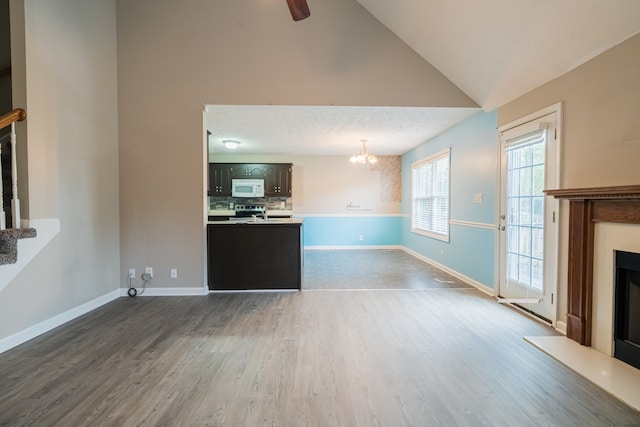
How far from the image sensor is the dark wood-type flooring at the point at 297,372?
163 cm

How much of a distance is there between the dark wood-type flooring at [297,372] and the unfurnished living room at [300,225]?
0.06 ft

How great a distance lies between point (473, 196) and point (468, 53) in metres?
1.91

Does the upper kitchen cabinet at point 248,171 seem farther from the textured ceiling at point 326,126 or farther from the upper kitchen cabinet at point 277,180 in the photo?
the textured ceiling at point 326,126

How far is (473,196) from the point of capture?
4.27 metres

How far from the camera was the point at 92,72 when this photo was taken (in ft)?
10.9

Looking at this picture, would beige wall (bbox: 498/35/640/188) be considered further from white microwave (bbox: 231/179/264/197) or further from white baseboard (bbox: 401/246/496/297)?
white microwave (bbox: 231/179/264/197)

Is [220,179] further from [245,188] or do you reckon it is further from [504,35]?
[504,35]

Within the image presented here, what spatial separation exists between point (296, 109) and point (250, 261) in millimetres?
2125

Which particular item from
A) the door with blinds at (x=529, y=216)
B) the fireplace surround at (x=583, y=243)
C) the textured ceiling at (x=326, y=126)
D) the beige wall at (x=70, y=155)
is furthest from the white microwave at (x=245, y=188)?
the fireplace surround at (x=583, y=243)

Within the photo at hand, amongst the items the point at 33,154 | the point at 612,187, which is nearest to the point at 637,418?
the point at 612,187

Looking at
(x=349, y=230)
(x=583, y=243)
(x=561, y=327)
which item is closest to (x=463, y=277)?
(x=561, y=327)

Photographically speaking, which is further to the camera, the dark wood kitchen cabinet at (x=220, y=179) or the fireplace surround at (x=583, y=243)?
the dark wood kitchen cabinet at (x=220, y=179)

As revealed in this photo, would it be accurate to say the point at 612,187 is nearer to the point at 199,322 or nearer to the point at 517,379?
the point at 517,379

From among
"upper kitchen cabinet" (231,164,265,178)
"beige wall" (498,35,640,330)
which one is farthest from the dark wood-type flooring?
"upper kitchen cabinet" (231,164,265,178)
